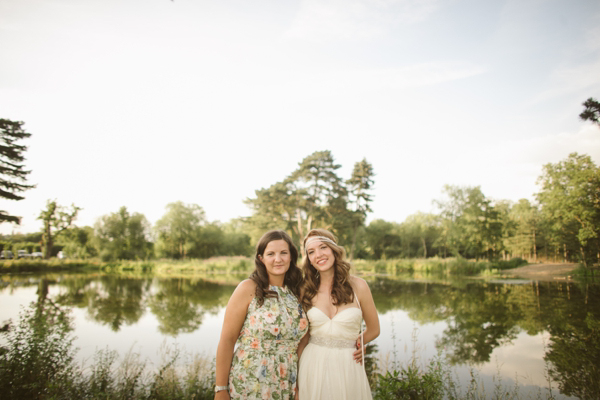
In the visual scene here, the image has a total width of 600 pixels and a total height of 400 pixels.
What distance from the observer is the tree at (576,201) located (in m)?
28.2

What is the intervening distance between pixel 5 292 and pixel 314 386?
83.3 ft

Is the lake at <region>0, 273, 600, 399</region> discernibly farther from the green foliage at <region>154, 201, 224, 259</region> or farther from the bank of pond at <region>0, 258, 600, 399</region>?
the green foliage at <region>154, 201, 224, 259</region>

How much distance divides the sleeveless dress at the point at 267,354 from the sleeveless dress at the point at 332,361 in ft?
0.52

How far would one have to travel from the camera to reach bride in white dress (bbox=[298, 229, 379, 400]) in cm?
298

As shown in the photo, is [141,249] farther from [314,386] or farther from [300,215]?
[314,386]

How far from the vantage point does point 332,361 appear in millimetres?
3053

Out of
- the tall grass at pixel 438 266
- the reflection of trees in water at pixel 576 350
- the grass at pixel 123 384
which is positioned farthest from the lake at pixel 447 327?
the tall grass at pixel 438 266

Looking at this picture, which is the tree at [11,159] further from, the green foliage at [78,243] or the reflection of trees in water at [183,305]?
the green foliage at [78,243]

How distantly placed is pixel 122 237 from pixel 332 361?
57316 millimetres

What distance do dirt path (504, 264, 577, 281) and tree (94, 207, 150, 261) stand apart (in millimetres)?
49646

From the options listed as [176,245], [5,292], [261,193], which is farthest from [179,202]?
[5,292]

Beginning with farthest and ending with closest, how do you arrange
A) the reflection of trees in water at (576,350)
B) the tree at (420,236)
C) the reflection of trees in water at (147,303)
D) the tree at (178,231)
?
the tree at (178,231) → the tree at (420,236) → the reflection of trees in water at (147,303) → the reflection of trees in water at (576,350)

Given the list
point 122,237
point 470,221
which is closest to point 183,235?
point 122,237

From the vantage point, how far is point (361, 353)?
3127 mm
